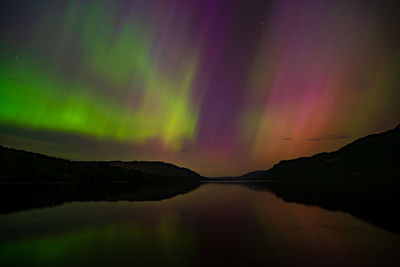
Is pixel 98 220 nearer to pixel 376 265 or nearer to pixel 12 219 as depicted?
pixel 12 219

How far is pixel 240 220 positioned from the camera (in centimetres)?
3256

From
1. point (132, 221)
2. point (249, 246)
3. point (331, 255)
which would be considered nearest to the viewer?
point (331, 255)

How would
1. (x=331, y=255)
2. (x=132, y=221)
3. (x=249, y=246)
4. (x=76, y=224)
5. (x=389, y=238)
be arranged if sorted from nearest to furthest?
(x=331, y=255), (x=249, y=246), (x=389, y=238), (x=76, y=224), (x=132, y=221)

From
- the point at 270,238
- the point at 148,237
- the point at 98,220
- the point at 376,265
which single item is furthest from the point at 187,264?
the point at 98,220

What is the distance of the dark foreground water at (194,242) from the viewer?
52.9ft

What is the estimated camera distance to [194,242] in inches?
821

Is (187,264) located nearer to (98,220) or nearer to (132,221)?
(132,221)

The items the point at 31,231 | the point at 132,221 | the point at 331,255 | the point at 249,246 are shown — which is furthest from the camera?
the point at 132,221

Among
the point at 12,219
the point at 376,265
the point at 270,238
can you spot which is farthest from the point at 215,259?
the point at 12,219

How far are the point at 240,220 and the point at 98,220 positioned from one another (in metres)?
18.2

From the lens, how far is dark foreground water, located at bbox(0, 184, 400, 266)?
16.1m

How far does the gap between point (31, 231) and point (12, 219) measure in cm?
917

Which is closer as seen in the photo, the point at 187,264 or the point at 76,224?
the point at 187,264

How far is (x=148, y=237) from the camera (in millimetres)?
22578
